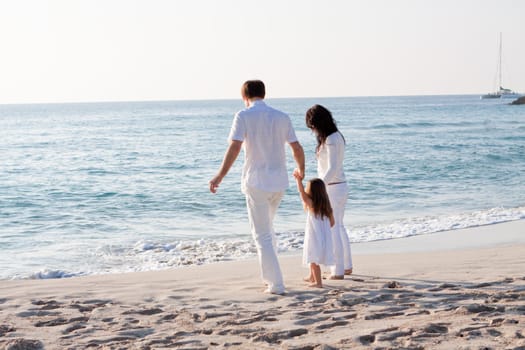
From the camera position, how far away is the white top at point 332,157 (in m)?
6.23

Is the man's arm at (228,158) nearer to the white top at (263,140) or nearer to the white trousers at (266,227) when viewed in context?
the white top at (263,140)

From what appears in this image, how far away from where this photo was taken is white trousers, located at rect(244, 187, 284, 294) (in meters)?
5.73

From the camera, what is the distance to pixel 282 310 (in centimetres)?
525

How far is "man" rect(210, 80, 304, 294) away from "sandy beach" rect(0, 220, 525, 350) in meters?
0.64

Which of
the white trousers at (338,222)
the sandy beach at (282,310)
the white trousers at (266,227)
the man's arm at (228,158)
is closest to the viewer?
the sandy beach at (282,310)

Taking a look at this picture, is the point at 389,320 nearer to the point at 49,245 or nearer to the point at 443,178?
the point at 49,245

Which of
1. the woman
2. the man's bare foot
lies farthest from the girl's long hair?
the man's bare foot

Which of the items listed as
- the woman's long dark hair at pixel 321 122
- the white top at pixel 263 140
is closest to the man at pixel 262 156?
the white top at pixel 263 140

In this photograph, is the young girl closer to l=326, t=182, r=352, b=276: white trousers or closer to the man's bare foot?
l=326, t=182, r=352, b=276: white trousers

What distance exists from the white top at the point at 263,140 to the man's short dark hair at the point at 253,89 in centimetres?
8

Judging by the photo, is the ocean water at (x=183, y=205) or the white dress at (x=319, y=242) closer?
the white dress at (x=319, y=242)

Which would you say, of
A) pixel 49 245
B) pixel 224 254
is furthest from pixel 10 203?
pixel 224 254

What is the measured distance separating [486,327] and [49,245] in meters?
7.93

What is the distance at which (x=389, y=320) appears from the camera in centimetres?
480
